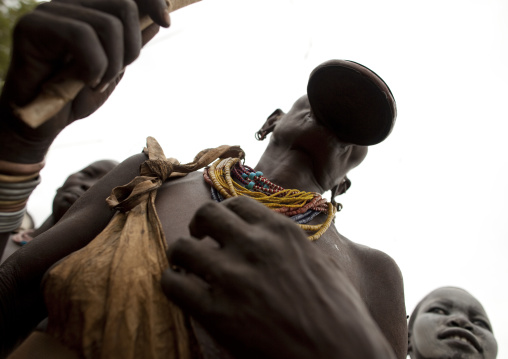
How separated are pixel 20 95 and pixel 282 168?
4.20ft

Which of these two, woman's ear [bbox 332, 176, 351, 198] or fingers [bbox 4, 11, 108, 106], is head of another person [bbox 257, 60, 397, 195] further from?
fingers [bbox 4, 11, 108, 106]

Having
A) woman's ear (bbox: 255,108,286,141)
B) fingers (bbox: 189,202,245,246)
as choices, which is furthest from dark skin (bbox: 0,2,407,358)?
woman's ear (bbox: 255,108,286,141)

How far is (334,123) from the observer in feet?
6.19

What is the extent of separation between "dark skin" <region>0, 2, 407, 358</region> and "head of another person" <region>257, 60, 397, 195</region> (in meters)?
0.09

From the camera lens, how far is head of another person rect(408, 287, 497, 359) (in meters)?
2.58

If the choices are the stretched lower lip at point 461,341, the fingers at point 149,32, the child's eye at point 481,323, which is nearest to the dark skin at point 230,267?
the fingers at point 149,32

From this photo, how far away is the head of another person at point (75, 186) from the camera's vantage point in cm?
289

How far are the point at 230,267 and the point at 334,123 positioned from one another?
4.14 feet

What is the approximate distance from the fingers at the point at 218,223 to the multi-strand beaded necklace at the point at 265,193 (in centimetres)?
70

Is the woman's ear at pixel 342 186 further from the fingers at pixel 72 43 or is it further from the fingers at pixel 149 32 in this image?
the fingers at pixel 72 43

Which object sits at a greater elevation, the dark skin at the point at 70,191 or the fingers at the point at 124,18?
the fingers at the point at 124,18

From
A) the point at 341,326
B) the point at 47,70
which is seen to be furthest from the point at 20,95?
the point at 341,326

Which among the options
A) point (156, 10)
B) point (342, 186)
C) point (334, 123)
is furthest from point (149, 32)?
point (342, 186)

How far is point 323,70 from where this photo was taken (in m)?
1.72
